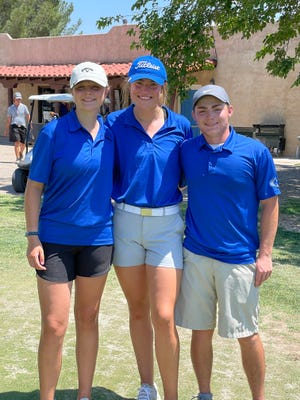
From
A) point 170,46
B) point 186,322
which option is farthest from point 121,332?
point 170,46

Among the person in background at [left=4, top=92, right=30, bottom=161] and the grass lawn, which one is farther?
the person in background at [left=4, top=92, right=30, bottom=161]

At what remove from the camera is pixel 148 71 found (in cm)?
279

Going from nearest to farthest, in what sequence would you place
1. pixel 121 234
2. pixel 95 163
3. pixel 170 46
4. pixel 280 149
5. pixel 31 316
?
1. pixel 95 163
2. pixel 121 234
3. pixel 31 316
4. pixel 170 46
5. pixel 280 149

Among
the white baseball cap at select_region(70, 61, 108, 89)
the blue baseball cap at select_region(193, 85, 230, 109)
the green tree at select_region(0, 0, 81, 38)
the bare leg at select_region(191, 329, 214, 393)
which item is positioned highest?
the green tree at select_region(0, 0, 81, 38)

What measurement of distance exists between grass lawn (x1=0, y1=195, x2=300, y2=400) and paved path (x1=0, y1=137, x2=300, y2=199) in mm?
5384

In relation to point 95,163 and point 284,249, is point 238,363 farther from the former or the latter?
point 284,249

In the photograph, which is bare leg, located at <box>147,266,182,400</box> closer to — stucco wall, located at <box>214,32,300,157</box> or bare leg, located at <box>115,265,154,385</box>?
bare leg, located at <box>115,265,154,385</box>

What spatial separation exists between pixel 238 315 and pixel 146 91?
1.21m

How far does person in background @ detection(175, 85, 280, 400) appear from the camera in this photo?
266 cm

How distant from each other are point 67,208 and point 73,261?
0.27 meters

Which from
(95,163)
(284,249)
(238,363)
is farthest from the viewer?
(284,249)

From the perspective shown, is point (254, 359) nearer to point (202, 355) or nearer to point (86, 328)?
point (202, 355)

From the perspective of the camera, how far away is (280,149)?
17.9 meters

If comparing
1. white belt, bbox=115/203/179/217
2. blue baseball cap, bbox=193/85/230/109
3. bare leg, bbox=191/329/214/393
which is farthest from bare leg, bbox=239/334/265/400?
blue baseball cap, bbox=193/85/230/109
